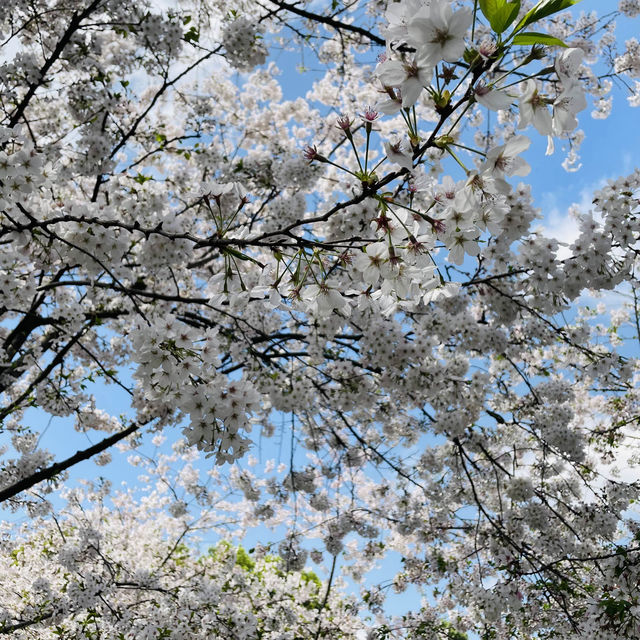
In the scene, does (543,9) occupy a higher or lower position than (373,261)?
higher

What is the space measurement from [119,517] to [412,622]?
828 centimetres

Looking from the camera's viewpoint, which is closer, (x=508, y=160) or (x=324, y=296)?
(x=508, y=160)

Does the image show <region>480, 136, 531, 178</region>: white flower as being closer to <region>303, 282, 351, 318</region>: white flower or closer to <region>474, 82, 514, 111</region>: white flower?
<region>474, 82, 514, 111</region>: white flower

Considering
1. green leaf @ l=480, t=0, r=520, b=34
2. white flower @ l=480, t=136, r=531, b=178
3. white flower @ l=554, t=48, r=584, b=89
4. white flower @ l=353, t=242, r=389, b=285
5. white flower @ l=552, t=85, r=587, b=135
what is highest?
green leaf @ l=480, t=0, r=520, b=34

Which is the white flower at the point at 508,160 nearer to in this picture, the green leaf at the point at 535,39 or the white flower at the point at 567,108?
the white flower at the point at 567,108

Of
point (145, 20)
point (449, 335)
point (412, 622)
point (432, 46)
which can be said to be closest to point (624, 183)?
point (449, 335)

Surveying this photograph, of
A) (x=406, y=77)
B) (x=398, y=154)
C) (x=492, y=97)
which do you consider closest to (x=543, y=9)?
(x=492, y=97)

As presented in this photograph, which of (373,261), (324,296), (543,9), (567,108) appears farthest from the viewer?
(324,296)

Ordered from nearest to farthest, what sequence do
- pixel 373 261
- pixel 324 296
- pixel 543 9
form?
pixel 543 9 < pixel 373 261 < pixel 324 296

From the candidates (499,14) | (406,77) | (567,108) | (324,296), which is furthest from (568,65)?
(324,296)

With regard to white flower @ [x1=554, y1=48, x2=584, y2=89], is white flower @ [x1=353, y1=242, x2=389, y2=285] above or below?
below

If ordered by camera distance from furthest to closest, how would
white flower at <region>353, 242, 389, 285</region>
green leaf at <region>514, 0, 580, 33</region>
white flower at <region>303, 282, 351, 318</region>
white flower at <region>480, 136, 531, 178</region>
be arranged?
1. white flower at <region>303, 282, 351, 318</region>
2. white flower at <region>353, 242, 389, 285</region>
3. white flower at <region>480, 136, 531, 178</region>
4. green leaf at <region>514, 0, 580, 33</region>

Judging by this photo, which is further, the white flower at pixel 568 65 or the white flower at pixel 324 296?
the white flower at pixel 324 296

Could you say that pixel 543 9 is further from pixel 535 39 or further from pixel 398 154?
pixel 398 154
